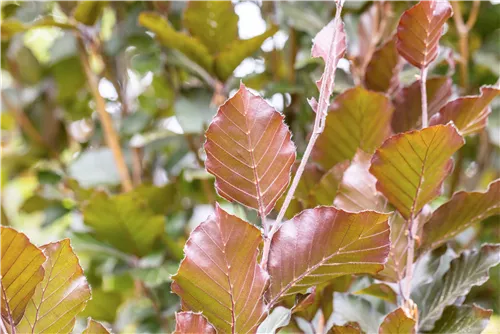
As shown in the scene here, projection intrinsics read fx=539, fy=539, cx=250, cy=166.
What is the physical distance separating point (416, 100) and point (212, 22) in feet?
1.21

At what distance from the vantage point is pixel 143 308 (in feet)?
3.30

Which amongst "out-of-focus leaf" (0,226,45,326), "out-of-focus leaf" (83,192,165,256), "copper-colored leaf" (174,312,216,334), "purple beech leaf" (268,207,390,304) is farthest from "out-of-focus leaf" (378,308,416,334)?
"out-of-focus leaf" (83,192,165,256)

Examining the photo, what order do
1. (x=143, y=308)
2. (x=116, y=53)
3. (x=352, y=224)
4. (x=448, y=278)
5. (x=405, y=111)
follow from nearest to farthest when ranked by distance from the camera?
(x=352, y=224) → (x=448, y=278) → (x=405, y=111) → (x=143, y=308) → (x=116, y=53)

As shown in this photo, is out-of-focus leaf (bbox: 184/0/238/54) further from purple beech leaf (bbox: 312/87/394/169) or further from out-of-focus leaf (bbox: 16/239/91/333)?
out-of-focus leaf (bbox: 16/239/91/333)

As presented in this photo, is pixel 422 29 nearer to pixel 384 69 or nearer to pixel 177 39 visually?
pixel 384 69

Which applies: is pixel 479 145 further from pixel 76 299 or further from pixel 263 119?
pixel 76 299

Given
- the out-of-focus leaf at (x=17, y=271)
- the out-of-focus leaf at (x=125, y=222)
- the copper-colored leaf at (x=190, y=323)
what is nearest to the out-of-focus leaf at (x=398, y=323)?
the copper-colored leaf at (x=190, y=323)

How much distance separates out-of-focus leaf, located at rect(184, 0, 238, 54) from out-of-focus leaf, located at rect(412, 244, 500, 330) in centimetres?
51

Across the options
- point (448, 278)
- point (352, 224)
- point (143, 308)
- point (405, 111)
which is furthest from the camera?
point (143, 308)

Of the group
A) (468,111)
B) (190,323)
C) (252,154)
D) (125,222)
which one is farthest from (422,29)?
(125,222)

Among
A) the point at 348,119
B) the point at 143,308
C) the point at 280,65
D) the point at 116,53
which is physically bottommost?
the point at 143,308

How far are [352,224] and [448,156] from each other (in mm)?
122

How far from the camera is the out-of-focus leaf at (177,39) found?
2.73 feet

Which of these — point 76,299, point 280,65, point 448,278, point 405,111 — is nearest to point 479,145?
point 280,65
